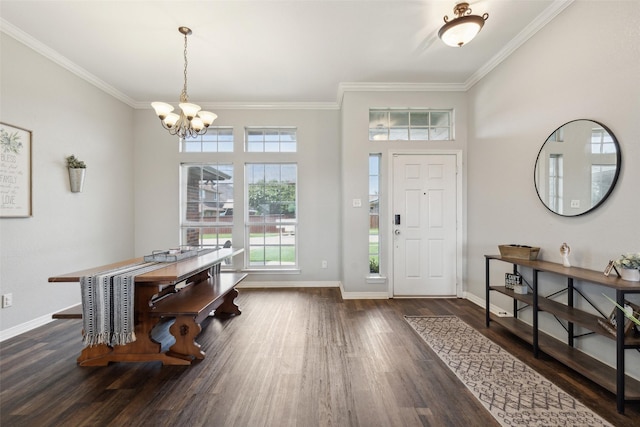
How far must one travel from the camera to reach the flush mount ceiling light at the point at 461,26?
2.15m

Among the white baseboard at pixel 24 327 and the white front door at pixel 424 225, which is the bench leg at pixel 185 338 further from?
the white front door at pixel 424 225

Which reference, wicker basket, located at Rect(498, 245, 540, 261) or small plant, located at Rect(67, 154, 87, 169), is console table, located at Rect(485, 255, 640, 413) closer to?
wicker basket, located at Rect(498, 245, 540, 261)

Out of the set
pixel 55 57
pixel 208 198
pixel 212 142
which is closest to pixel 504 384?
pixel 208 198

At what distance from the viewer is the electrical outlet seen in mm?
2502

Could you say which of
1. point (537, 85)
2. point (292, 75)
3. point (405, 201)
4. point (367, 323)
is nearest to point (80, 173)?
point (292, 75)

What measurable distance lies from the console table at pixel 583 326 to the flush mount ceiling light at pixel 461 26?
2018 millimetres

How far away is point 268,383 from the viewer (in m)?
1.87

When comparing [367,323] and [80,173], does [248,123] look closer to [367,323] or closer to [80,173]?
[80,173]

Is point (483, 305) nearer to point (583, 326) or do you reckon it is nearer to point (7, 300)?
point (583, 326)

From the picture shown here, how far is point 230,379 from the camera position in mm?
1920

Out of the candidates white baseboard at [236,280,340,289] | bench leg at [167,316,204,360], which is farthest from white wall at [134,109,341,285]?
bench leg at [167,316,204,360]

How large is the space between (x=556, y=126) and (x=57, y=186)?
5163 millimetres

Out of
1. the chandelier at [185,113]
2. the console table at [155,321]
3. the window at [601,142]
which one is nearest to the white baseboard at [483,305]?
the window at [601,142]

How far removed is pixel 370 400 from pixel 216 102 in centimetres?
435
